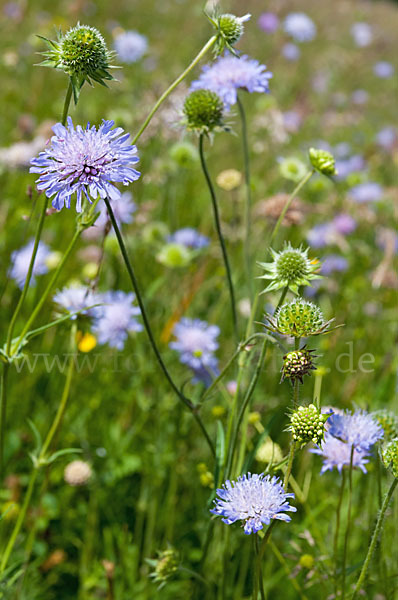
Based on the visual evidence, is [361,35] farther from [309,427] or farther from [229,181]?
[309,427]

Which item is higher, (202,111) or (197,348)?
(202,111)

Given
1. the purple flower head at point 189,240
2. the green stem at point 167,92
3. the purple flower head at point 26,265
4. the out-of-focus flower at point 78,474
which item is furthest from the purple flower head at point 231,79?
the out-of-focus flower at point 78,474

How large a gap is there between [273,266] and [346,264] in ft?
6.42

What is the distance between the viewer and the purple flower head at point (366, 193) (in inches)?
150

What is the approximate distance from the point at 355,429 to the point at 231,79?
104 cm

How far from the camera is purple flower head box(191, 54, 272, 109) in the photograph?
5.19 ft

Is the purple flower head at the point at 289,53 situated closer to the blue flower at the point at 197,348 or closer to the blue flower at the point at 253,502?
the blue flower at the point at 197,348

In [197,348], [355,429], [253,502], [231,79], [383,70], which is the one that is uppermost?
[383,70]

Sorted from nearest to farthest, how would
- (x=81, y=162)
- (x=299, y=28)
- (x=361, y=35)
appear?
1. (x=81, y=162)
2. (x=299, y=28)
3. (x=361, y=35)

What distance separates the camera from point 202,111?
1484mm

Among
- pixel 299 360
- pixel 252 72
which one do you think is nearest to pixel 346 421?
pixel 299 360

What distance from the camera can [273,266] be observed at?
1.26 metres

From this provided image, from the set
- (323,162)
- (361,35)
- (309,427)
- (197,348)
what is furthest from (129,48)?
(361,35)

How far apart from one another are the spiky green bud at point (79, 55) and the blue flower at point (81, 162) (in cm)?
9
